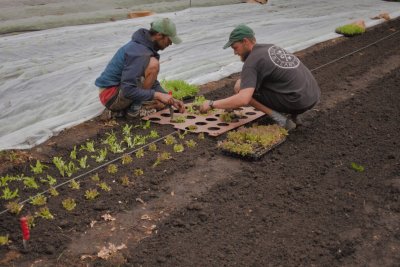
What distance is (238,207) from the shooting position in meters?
3.90

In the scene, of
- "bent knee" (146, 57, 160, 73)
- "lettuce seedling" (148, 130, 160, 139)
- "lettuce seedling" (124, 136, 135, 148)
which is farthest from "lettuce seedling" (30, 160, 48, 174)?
"bent knee" (146, 57, 160, 73)

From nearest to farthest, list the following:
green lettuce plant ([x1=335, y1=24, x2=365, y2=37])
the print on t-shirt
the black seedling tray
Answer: the black seedling tray
the print on t-shirt
green lettuce plant ([x1=335, y1=24, x2=365, y2=37])

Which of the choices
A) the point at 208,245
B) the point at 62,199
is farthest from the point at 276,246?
the point at 62,199

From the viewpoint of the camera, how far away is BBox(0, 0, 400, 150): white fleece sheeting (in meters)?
5.68

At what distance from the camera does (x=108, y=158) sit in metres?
4.81

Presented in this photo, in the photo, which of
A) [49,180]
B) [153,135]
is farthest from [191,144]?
[49,180]

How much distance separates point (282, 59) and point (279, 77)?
0.20 m

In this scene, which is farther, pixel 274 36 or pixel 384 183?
pixel 274 36

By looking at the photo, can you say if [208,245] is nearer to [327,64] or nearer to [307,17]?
[327,64]

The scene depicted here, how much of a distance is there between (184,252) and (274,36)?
24.3ft

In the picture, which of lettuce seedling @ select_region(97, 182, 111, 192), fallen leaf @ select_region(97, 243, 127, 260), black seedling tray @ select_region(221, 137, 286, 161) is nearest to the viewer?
fallen leaf @ select_region(97, 243, 127, 260)

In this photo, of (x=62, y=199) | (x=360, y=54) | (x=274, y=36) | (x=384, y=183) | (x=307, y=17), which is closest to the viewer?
(x=62, y=199)

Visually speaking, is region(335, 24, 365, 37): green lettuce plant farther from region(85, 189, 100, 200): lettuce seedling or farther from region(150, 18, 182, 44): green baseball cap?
region(85, 189, 100, 200): lettuce seedling

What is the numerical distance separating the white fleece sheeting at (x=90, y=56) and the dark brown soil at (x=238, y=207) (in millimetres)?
510
